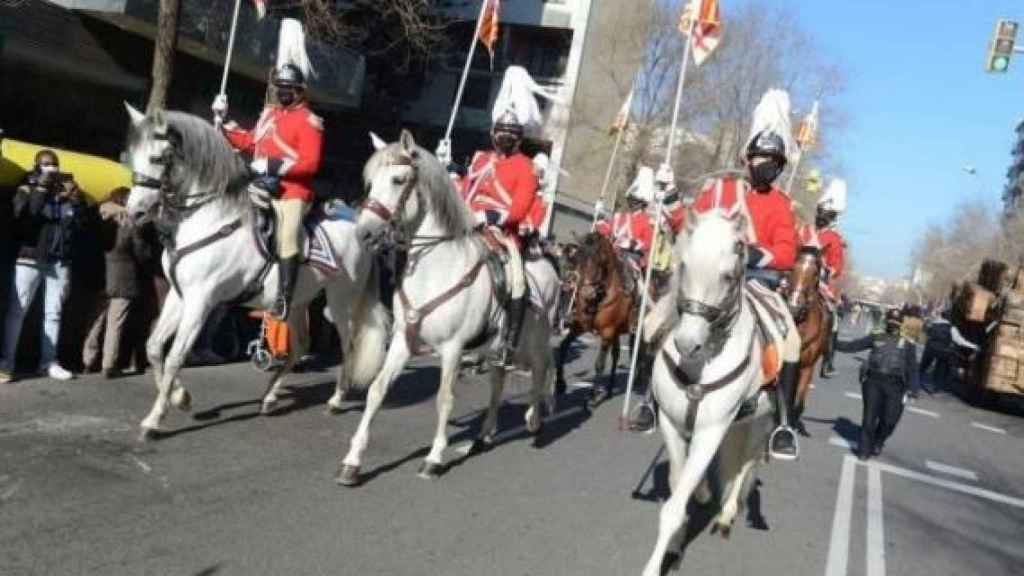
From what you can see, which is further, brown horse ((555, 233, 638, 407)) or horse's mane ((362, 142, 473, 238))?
brown horse ((555, 233, 638, 407))

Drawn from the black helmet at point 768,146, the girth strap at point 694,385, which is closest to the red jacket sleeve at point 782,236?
the black helmet at point 768,146

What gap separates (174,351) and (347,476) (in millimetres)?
1698

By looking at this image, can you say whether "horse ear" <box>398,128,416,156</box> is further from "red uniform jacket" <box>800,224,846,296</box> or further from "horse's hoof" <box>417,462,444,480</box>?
"red uniform jacket" <box>800,224,846,296</box>

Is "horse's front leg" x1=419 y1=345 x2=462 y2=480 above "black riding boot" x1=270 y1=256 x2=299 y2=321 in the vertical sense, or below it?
below

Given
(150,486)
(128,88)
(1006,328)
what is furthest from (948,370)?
(150,486)

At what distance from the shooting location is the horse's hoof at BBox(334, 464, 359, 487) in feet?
22.3

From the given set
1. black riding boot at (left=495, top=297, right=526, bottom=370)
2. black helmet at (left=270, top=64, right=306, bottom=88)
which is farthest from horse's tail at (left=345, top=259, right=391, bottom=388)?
black helmet at (left=270, top=64, right=306, bottom=88)

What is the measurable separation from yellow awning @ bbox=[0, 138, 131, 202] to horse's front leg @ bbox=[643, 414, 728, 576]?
267 inches

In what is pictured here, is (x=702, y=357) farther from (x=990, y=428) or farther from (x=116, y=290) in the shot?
(x=990, y=428)

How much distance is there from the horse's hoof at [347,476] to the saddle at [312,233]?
2.14 metres

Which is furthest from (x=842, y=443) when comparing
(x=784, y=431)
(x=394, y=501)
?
(x=394, y=501)

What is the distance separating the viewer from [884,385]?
12133mm

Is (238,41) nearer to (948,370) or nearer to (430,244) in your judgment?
(430,244)

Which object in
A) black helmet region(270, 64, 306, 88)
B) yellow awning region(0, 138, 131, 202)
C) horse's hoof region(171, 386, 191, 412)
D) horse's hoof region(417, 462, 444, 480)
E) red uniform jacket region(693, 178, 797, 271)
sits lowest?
horse's hoof region(417, 462, 444, 480)
